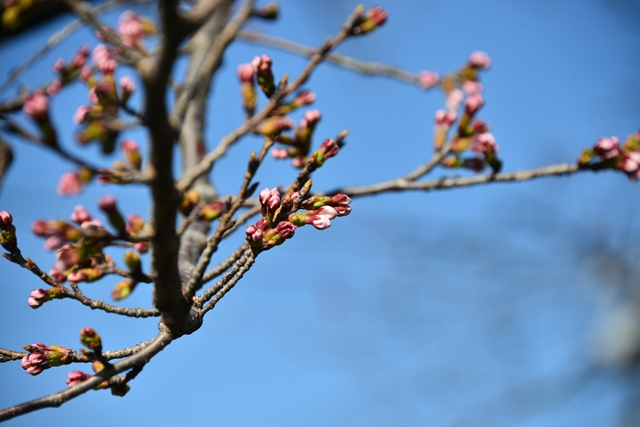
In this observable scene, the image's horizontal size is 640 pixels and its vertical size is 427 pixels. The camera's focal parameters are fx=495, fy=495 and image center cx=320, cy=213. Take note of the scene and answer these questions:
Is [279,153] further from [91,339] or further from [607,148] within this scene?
[607,148]

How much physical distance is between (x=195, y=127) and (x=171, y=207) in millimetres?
1914

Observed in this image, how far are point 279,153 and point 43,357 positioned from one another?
3.72 feet

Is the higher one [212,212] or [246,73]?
[246,73]

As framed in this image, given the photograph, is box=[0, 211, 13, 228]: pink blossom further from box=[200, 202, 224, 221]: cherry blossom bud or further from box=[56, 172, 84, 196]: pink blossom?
box=[200, 202, 224, 221]: cherry blossom bud

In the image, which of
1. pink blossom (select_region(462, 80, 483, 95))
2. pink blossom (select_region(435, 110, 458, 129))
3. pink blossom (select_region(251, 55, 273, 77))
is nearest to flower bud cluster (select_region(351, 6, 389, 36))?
pink blossom (select_region(251, 55, 273, 77))

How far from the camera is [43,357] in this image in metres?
1.51

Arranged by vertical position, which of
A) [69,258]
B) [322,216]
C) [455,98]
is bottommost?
[69,258]

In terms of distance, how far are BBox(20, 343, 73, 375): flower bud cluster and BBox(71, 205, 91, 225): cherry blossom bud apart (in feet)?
1.27

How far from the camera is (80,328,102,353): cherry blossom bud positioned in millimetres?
1291

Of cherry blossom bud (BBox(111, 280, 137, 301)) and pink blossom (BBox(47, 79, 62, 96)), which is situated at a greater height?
pink blossom (BBox(47, 79, 62, 96))

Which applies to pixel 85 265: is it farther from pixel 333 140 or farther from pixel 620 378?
pixel 620 378

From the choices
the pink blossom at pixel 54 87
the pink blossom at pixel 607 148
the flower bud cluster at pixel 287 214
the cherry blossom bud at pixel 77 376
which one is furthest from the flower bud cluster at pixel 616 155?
the pink blossom at pixel 54 87

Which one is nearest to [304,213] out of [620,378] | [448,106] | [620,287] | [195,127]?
[195,127]

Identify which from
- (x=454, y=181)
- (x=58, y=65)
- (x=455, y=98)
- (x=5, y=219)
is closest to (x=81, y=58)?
(x=58, y=65)
